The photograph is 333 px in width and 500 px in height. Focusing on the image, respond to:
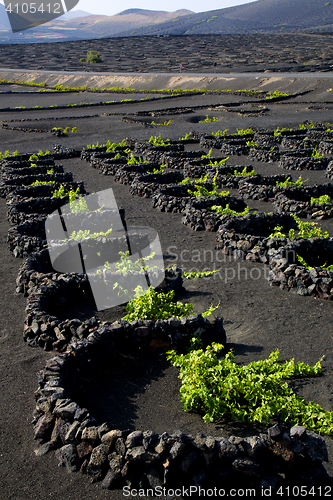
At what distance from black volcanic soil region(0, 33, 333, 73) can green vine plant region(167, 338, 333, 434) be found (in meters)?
69.3

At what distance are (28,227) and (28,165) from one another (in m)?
11.0

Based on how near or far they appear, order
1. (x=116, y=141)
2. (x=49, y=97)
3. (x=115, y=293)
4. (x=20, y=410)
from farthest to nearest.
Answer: (x=49, y=97) < (x=116, y=141) < (x=115, y=293) < (x=20, y=410)

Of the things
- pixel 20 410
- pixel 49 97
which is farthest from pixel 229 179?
pixel 49 97

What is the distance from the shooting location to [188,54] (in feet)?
337

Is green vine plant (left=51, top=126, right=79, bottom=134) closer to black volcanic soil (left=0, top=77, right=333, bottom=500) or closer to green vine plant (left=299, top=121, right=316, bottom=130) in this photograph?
green vine plant (left=299, top=121, right=316, bottom=130)

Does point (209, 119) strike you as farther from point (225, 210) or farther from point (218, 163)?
point (225, 210)

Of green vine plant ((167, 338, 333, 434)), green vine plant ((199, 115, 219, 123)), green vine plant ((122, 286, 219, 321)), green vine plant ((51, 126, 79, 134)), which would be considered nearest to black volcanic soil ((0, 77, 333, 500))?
green vine plant ((167, 338, 333, 434))

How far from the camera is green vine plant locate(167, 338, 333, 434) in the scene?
5301 mm

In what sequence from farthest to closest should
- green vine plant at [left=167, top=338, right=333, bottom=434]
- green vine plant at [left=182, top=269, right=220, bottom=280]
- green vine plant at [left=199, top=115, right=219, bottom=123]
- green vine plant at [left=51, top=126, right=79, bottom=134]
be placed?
green vine plant at [left=199, top=115, right=219, bottom=123]
green vine plant at [left=51, top=126, right=79, bottom=134]
green vine plant at [left=182, top=269, right=220, bottom=280]
green vine plant at [left=167, top=338, right=333, bottom=434]

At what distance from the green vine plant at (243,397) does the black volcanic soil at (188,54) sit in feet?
227

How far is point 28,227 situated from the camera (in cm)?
1309

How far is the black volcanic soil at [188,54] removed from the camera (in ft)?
262

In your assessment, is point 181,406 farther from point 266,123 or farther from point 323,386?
point 266,123

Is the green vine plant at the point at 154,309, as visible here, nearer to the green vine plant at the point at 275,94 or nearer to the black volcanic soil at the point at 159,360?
the black volcanic soil at the point at 159,360
